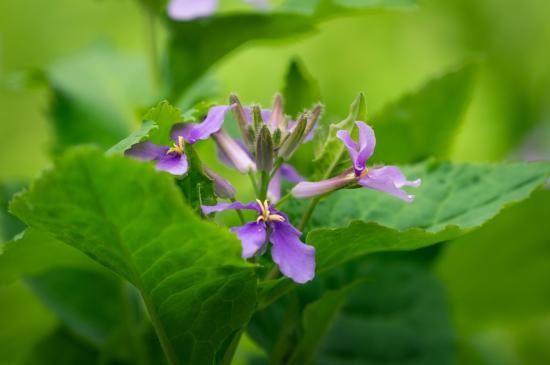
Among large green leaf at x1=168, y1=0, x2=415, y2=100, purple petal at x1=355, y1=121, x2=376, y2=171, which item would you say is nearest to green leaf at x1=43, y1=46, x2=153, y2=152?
large green leaf at x1=168, y1=0, x2=415, y2=100

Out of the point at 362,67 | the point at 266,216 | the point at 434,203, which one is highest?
the point at 266,216

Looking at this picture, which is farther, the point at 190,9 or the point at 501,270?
the point at 501,270

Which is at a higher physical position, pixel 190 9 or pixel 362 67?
pixel 190 9

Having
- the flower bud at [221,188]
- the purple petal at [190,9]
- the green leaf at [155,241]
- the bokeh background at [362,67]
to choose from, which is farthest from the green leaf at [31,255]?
the bokeh background at [362,67]

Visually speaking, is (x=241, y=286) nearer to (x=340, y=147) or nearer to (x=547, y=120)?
(x=340, y=147)

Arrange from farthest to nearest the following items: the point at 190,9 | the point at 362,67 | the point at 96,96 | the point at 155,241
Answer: the point at 362,67
the point at 96,96
the point at 190,9
the point at 155,241

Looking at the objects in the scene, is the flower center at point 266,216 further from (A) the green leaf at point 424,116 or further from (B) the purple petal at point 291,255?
(A) the green leaf at point 424,116

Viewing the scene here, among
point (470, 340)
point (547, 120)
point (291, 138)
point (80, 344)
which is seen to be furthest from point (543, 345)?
point (291, 138)

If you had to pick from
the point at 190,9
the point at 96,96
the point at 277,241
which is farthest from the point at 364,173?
the point at 96,96

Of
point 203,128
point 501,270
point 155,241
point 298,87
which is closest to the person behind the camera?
point 155,241

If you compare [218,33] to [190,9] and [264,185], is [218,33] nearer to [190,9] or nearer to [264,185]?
[190,9]
